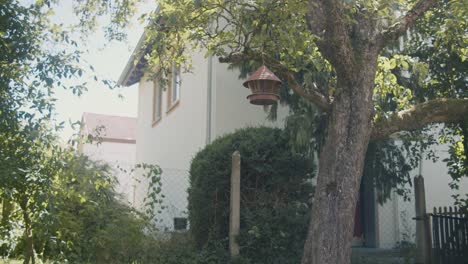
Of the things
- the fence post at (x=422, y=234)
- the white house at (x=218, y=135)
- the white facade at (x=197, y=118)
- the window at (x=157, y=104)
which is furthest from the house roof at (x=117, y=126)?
the fence post at (x=422, y=234)

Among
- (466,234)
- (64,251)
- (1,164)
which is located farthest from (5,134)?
(466,234)

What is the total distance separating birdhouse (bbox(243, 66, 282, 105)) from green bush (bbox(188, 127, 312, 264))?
207cm

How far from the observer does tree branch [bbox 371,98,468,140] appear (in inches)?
250

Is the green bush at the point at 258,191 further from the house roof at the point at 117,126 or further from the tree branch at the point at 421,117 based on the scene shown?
the house roof at the point at 117,126

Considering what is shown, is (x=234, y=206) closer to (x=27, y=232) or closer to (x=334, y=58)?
(x=334, y=58)

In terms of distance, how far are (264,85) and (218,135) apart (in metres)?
5.32

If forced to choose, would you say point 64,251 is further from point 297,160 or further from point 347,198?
point 297,160

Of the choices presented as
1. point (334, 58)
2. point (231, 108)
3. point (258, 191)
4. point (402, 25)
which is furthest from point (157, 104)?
point (334, 58)

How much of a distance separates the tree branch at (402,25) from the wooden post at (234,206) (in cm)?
264

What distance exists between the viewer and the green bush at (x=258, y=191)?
7.71 metres

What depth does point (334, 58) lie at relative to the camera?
19.5 ft

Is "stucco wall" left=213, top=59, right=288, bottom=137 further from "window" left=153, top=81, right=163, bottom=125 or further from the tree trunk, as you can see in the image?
"window" left=153, top=81, right=163, bottom=125

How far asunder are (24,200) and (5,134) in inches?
28.6

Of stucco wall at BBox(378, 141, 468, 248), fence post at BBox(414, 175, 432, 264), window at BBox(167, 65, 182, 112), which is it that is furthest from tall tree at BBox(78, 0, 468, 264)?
window at BBox(167, 65, 182, 112)
